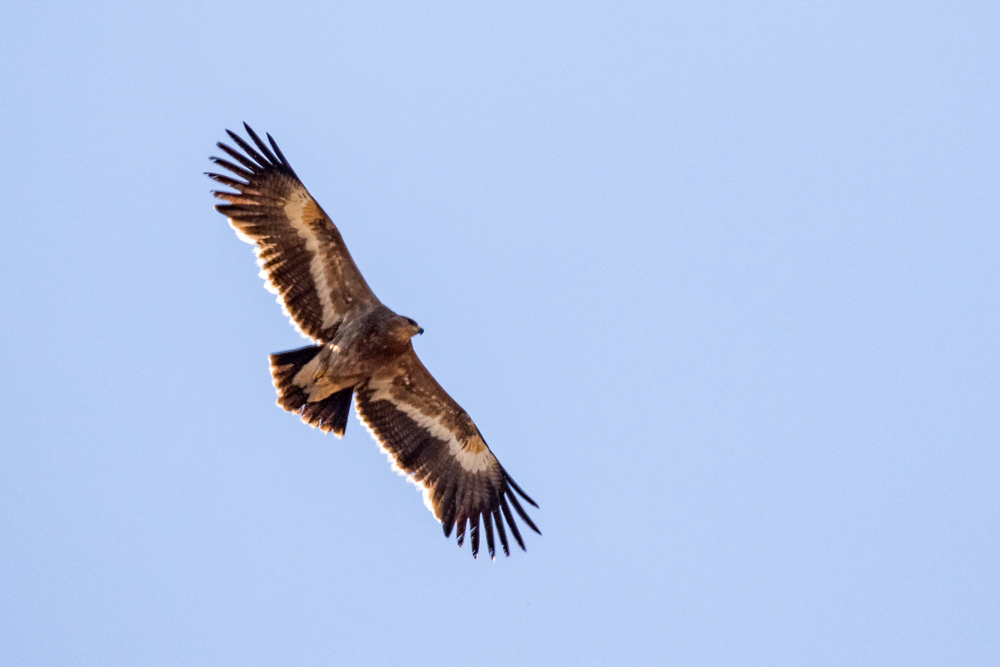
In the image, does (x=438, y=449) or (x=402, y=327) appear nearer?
(x=402, y=327)

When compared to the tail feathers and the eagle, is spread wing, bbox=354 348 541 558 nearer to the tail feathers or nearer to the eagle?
the eagle

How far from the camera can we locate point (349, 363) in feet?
38.0

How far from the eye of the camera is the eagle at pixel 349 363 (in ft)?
37.9

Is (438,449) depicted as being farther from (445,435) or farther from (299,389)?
(299,389)

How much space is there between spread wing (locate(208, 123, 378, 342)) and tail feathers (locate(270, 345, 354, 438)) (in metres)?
0.30

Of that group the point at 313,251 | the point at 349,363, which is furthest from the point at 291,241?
the point at 349,363

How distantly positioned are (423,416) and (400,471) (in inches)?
24.2

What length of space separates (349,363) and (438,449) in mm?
1410

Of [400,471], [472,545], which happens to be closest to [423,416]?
[400,471]

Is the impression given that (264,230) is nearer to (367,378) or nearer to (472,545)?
(367,378)

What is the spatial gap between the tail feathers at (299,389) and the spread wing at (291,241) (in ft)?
0.98

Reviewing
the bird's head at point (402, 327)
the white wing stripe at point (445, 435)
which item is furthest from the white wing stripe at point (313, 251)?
the white wing stripe at point (445, 435)

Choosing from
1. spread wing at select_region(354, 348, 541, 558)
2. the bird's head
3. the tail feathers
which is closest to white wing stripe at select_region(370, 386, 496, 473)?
spread wing at select_region(354, 348, 541, 558)

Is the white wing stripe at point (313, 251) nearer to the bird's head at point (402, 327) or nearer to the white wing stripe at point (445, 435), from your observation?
the bird's head at point (402, 327)
